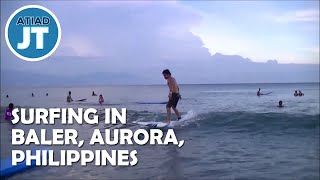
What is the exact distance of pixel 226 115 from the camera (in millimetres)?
11109

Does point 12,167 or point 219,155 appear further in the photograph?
point 219,155

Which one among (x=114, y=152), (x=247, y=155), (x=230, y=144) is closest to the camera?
(x=114, y=152)

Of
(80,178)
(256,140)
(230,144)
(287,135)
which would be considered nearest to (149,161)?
(80,178)

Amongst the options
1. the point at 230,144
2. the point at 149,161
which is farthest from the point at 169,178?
the point at 230,144

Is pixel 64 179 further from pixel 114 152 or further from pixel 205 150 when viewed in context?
pixel 205 150

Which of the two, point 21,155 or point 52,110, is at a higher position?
point 52,110

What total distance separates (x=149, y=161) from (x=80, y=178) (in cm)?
129

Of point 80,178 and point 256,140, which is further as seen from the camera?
point 256,140

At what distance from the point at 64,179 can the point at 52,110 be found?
102cm

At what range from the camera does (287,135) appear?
8500 millimetres

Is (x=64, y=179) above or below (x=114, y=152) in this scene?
below

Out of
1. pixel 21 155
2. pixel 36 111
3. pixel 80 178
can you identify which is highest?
pixel 36 111

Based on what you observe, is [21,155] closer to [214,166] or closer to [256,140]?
[214,166]

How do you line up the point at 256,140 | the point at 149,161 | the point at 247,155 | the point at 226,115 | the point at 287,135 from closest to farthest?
the point at 149,161 < the point at 247,155 < the point at 256,140 < the point at 287,135 < the point at 226,115
